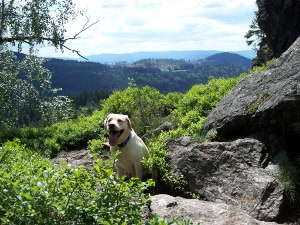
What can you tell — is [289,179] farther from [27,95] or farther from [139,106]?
[27,95]

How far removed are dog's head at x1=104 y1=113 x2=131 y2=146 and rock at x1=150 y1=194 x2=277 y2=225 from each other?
6.71 feet

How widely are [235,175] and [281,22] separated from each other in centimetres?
1375

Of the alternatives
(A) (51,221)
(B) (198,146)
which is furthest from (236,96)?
(A) (51,221)

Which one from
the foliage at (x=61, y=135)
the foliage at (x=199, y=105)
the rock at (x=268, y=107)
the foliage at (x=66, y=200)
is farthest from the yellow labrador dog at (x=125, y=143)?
the foliage at (x=66, y=200)

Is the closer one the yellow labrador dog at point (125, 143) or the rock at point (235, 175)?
the rock at point (235, 175)

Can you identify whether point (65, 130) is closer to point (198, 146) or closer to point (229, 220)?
point (198, 146)

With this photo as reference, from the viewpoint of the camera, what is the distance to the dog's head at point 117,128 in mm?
7168

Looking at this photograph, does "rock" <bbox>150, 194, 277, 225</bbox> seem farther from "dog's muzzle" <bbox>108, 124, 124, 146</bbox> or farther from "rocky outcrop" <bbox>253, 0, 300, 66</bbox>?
"rocky outcrop" <bbox>253, 0, 300, 66</bbox>

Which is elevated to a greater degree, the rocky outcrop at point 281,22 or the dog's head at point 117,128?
the rocky outcrop at point 281,22

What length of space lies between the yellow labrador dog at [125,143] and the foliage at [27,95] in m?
8.98

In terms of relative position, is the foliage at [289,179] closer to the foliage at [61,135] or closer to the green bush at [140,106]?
the green bush at [140,106]

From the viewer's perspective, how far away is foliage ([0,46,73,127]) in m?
16.1

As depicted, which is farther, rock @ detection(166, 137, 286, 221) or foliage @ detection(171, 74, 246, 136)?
foliage @ detection(171, 74, 246, 136)

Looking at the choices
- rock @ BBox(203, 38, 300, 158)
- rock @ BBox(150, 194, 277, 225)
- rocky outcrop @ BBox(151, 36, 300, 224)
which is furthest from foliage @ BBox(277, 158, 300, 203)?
rock @ BBox(150, 194, 277, 225)
